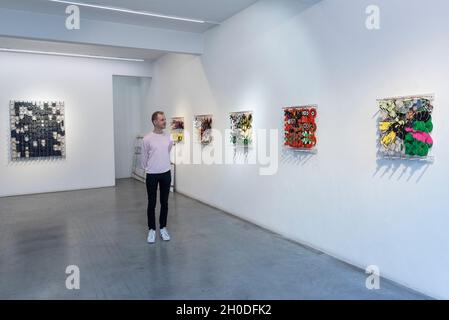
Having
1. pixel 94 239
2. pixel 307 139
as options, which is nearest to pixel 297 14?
pixel 307 139

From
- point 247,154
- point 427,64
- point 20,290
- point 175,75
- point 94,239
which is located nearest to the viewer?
point 427,64

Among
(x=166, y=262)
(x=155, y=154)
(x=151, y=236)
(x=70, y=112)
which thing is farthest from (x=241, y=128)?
(x=70, y=112)

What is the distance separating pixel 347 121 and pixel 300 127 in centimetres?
68

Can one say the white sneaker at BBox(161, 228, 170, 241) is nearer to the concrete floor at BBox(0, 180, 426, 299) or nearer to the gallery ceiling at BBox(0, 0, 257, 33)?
the concrete floor at BBox(0, 180, 426, 299)

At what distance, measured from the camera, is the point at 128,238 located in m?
4.67

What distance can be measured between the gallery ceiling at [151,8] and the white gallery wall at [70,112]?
9.24 ft

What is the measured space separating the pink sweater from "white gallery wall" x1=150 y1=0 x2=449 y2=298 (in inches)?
57.9

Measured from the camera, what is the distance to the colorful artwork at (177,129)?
7.78 metres

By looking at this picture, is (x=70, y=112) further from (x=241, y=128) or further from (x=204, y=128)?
(x=241, y=128)

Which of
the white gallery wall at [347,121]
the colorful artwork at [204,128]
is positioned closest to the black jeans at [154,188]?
the white gallery wall at [347,121]

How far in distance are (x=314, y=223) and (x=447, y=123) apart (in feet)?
6.23

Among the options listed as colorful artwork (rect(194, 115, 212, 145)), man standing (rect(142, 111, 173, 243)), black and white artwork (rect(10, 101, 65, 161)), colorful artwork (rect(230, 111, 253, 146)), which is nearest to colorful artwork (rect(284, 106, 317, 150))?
colorful artwork (rect(230, 111, 253, 146))
